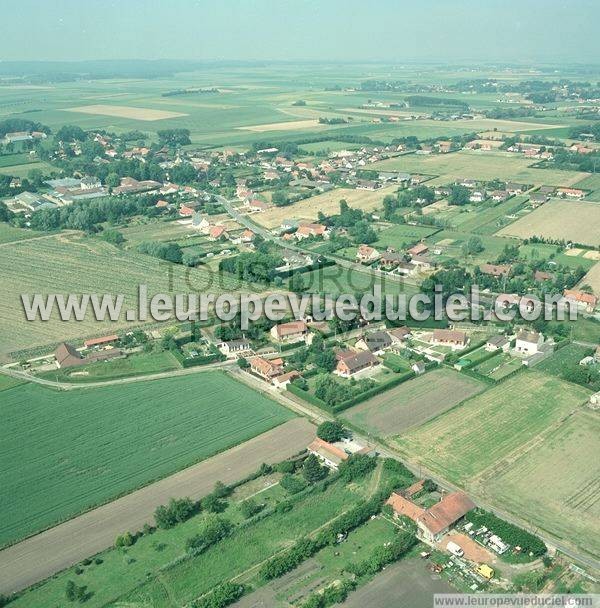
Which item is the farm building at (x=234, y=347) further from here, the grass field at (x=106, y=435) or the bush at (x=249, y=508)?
the bush at (x=249, y=508)

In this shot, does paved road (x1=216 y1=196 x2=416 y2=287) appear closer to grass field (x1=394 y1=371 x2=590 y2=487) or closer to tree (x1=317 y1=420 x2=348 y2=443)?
grass field (x1=394 y1=371 x2=590 y2=487)

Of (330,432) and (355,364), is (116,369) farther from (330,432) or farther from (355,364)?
(330,432)

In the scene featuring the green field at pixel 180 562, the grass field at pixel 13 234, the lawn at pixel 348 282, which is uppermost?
the grass field at pixel 13 234

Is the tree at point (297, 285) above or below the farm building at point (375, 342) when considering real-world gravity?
above

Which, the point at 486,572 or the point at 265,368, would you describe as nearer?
the point at 486,572

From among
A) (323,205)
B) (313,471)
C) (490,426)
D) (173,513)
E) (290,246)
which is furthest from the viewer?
(323,205)

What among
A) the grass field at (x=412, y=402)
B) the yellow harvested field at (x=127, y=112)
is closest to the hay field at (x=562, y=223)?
the grass field at (x=412, y=402)

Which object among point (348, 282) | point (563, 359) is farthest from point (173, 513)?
point (348, 282)
